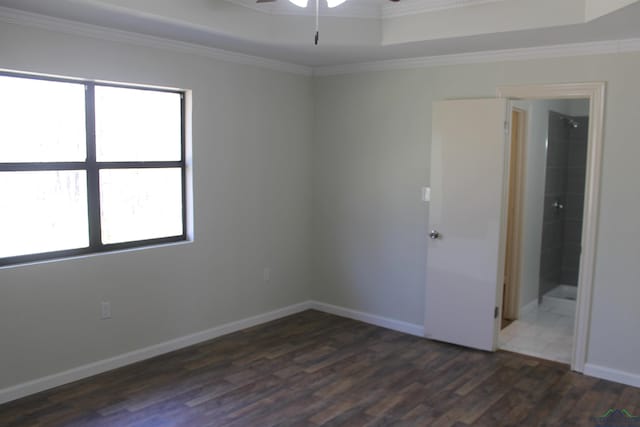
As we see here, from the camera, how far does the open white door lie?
410 cm

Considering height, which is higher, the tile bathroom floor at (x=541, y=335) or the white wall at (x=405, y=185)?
the white wall at (x=405, y=185)

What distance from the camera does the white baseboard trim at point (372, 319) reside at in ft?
15.4

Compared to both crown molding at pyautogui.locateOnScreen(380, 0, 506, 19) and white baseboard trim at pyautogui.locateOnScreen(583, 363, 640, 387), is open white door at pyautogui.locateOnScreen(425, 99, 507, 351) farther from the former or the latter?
crown molding at pyautogui.locateOnScreen(380, 0, 506, 19)

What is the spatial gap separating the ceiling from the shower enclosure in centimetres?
234

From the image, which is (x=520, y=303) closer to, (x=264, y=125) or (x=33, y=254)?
(x=264, y=125)

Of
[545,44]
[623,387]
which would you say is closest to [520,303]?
[623,387]

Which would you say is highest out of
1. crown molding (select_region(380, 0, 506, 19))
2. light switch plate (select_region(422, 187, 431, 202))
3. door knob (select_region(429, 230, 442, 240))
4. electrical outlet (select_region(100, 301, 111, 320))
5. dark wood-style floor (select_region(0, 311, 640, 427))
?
crown molding (select_region(380, 0, 506, 19))

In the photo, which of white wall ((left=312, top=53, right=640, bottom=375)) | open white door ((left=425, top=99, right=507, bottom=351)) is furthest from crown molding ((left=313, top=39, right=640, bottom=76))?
open white door ((left=425, top=99, right=507, bottom=351))

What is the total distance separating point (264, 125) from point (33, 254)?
219 centimetres

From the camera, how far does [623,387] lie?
362cm

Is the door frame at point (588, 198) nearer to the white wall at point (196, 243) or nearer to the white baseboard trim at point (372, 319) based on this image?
the white baseboard trim at point (372, 319)

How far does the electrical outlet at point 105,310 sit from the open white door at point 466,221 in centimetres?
252

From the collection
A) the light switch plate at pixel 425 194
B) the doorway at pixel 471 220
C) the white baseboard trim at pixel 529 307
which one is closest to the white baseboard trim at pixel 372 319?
the doorway at pixel 471 220

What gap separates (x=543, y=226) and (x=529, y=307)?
0.87 metres
